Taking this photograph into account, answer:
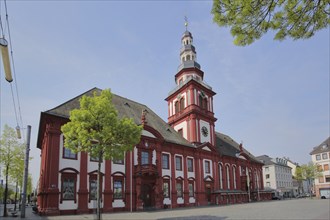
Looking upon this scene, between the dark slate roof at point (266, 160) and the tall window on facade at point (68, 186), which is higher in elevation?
the dark slate roof at point (266, 160)

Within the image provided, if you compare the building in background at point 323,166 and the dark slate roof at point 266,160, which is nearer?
the building in background at point 323,166

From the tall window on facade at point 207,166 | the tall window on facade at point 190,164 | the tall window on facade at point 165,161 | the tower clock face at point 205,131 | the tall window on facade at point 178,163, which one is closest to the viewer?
the tall window on facade at point 165,161

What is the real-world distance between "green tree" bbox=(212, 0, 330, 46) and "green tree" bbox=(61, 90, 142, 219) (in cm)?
1326

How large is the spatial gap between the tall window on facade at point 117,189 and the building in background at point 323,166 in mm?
56242

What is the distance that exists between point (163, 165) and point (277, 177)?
59910 millimetres

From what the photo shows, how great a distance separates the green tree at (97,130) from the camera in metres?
18.0

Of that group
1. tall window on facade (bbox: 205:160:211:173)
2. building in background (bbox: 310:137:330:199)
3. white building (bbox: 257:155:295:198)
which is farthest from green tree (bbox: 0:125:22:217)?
white building (bbox: 257:155:295:198)

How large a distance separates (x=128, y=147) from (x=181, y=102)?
2682 centimetres

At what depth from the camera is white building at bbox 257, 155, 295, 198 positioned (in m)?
81.1

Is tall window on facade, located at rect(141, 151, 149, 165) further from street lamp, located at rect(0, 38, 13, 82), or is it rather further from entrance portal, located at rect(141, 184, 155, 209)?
street lamp, located at rect(0, 38, 13, 82)

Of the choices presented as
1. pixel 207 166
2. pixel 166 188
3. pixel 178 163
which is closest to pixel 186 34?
pixel 207 166

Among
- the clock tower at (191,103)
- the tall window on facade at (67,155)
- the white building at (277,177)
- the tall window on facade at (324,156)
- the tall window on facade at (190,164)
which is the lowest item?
the white building at (277,177)

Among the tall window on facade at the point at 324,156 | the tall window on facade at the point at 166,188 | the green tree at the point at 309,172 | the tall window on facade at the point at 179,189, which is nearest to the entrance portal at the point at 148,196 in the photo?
the tall window on facade at the point at 166,188

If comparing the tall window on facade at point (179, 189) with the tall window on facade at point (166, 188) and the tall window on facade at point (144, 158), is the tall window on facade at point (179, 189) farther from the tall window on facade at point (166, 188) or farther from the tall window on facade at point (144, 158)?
the tall window on facade at point (144, 158)
